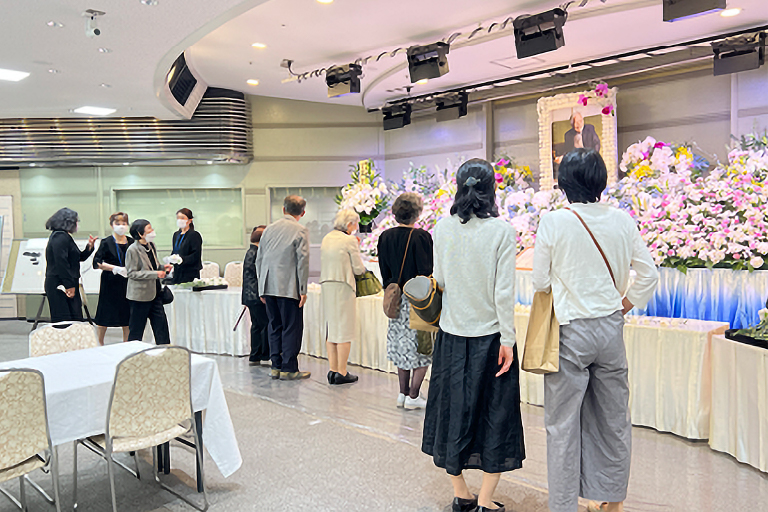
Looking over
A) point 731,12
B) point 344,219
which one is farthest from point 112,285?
point 731,12

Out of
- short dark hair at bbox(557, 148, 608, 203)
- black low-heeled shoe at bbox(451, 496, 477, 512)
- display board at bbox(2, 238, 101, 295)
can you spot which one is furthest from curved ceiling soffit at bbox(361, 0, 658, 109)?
display board at bbox(2, 238, 101, 295)

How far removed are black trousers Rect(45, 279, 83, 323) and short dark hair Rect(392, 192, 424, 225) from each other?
4.52 metres

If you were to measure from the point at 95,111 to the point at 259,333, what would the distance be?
500 cm

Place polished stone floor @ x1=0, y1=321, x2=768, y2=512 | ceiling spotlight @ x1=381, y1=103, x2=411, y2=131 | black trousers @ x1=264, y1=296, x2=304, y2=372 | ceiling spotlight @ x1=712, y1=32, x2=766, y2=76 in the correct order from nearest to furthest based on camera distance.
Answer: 1. polished stone floor @ x1=0, y1=321, x2=768, y2=512
2. black trousers @ x1=264, y1=296, x2=304, y2=372
3. ceiling spotlight @ x1=712, y1=32, x2=766, y2=76
4. ceiling spotlight @ x1=381, y1=103, x2=411, y2=131

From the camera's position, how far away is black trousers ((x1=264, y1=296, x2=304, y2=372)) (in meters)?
5.52

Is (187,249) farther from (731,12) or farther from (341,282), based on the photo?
(731,12)

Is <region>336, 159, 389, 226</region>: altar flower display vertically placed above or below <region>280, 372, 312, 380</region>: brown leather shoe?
above

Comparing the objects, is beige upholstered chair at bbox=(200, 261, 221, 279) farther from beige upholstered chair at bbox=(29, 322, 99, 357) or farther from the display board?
beige upholstered chair at bbox=(29, 322, 99, 357)

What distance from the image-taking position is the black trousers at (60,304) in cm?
682

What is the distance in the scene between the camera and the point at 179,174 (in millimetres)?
10445

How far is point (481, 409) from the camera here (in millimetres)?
2771

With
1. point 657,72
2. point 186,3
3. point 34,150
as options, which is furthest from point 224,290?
point 657,72

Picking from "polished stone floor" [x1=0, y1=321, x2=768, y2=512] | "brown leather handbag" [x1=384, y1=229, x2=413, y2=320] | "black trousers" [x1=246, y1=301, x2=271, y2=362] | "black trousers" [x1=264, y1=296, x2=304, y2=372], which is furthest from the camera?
"black trousers" [x1=246, y1=301, x2=271, y2=362]

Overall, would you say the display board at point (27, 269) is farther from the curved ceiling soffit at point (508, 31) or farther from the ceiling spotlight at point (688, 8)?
the ceiling spotlight at point (688, 8)
